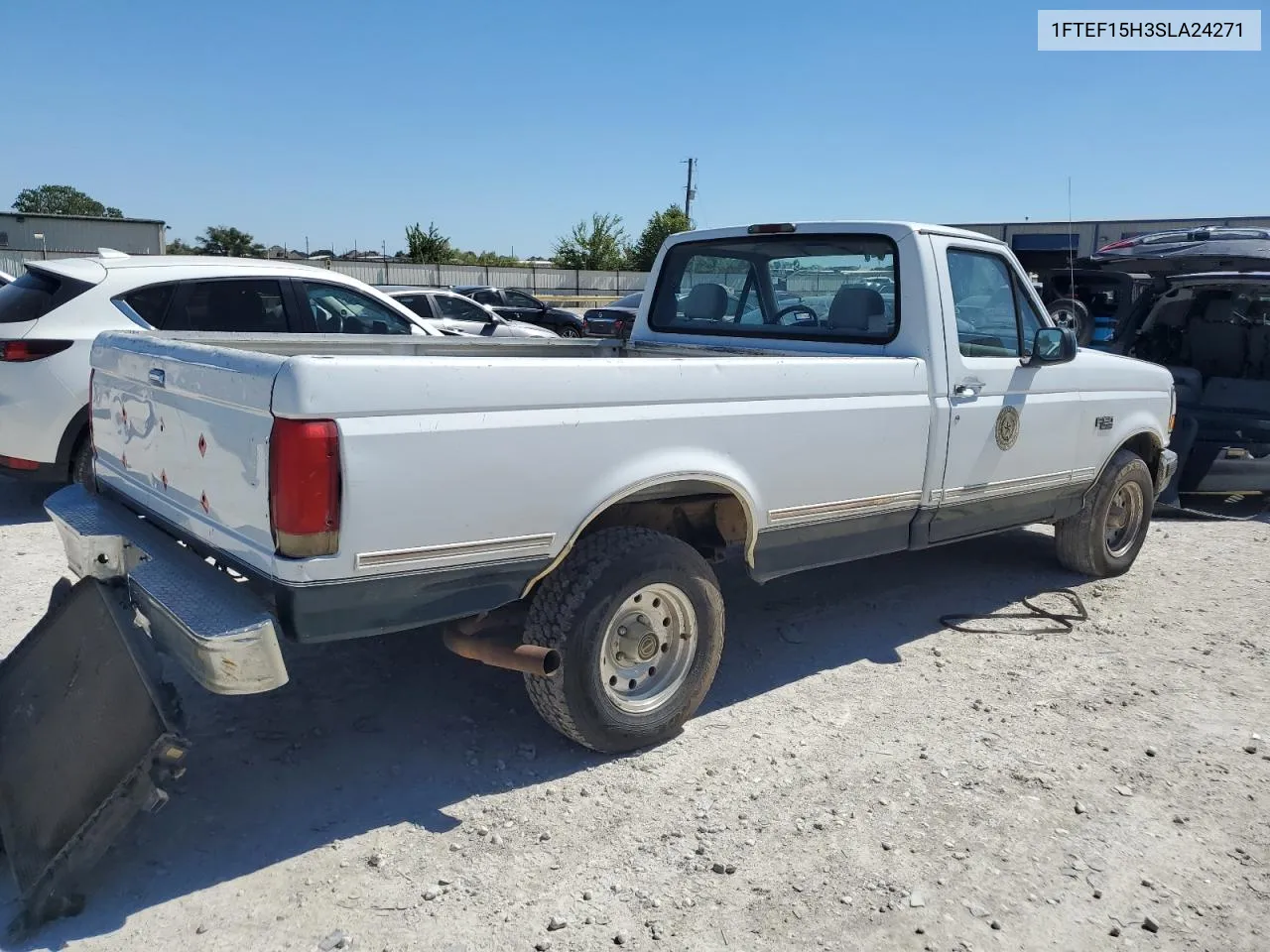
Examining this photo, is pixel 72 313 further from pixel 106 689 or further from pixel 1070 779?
pixel 1070 779

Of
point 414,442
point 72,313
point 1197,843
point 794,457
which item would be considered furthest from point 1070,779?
point 72,313

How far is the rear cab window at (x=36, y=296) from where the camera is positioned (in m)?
6.30

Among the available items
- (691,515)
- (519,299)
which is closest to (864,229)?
(691,515)

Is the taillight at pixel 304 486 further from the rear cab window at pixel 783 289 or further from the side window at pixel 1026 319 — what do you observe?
the side window at pixel 1026 319

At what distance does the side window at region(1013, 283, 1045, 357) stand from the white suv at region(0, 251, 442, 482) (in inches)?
135

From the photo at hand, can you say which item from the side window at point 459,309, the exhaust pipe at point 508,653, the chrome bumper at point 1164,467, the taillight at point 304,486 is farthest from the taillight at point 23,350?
the side window at point 459,309

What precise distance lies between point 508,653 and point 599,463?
706 millimetres

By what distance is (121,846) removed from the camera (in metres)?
3.09

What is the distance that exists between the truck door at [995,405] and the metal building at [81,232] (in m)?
48.7

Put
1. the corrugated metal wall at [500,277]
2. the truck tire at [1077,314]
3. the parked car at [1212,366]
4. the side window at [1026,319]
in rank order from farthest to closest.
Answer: the corrugated metal wall at [500,277], the truck tire at [1077,314], the parked car at [1212,366], the side window at [1026,319]

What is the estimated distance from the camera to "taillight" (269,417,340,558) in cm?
275

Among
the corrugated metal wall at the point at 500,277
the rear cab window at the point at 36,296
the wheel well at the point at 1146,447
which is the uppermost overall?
the corrugated metal wall at the point at 500,277

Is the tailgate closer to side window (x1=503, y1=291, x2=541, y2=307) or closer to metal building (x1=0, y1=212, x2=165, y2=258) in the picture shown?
side window (x1=503, y1=291, x2=541, y2=307)

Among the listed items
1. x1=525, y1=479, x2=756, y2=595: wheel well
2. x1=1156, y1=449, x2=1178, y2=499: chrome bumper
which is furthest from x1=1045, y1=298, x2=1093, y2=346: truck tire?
x1=525, y1=479, x2=756, y2=595: wheel well
